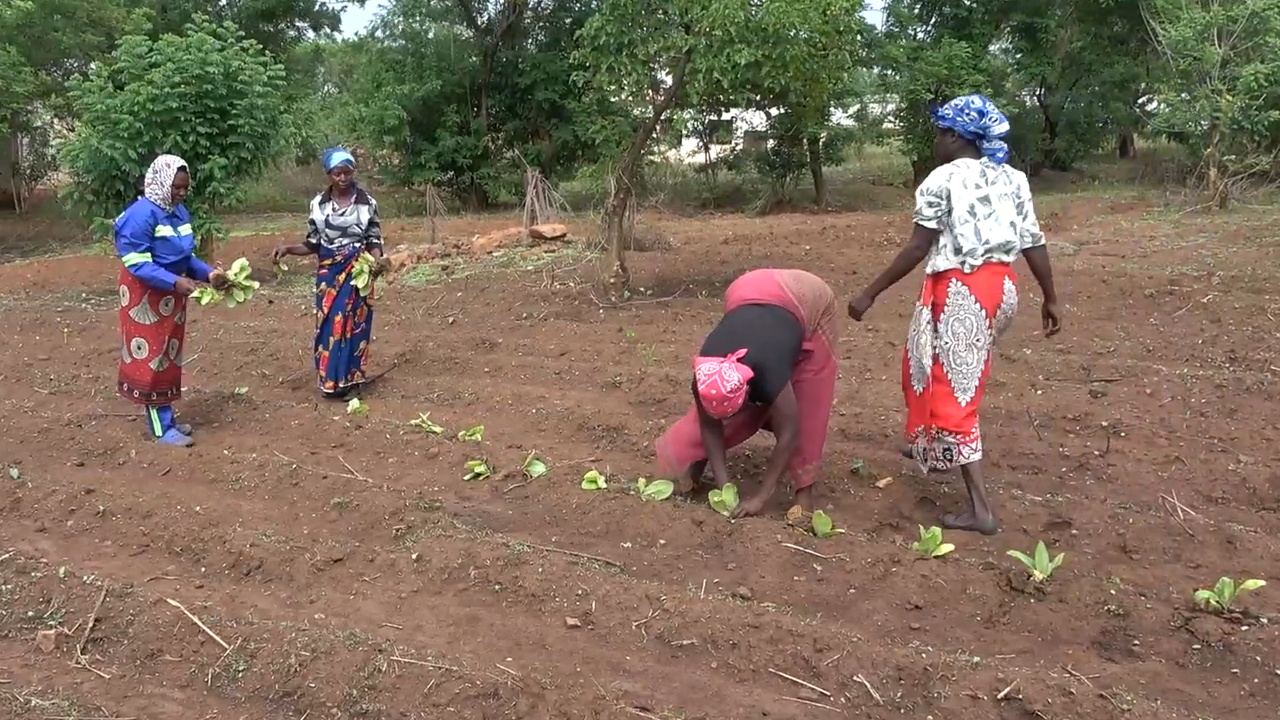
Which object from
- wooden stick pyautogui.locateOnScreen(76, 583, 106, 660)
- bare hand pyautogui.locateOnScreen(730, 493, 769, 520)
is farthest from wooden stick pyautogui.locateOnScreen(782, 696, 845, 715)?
wooden stick pyautogui.locateOnScreen(76, 583, 106, 660)

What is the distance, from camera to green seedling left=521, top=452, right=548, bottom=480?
174 inches

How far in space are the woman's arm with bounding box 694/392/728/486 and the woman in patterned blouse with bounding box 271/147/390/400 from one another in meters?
2.53

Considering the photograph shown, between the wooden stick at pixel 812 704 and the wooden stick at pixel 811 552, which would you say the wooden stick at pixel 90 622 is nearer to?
the wooden stick at pixel 812 704

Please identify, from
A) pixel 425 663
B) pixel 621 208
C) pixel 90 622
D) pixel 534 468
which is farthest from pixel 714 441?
pixel 621 208

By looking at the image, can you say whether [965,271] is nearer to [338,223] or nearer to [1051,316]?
[1051,316]

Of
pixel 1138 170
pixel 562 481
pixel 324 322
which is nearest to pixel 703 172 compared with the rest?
pixel 1138 170

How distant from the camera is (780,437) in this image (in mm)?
3832

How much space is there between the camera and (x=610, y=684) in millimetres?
2969

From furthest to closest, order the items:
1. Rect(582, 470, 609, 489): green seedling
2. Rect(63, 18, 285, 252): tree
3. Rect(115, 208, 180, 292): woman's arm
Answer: Rect(63, 18, 285, 252): tree, Rect(115, 208, 180, 292): woman's arm, Rect(582, 470, 609, 489): green seedling

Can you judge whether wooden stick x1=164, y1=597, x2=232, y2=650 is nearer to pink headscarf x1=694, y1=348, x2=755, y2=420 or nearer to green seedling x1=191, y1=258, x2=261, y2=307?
pink headscarf x1=694, y1=348, x2=755, y2=420

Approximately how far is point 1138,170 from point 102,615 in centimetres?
1870

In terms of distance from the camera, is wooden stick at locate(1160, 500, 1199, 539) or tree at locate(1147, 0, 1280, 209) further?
tree at locate(1147, 0, 1280, 209)

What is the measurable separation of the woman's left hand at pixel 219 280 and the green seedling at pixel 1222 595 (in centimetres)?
449

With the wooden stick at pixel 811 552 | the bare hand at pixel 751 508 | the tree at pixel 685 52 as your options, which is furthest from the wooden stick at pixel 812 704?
the tree at pixel 685 52
